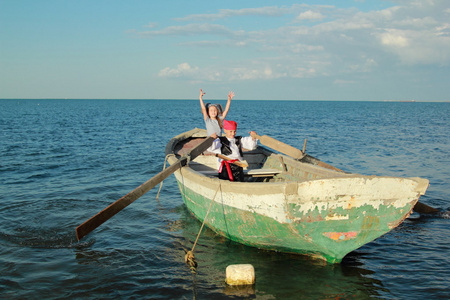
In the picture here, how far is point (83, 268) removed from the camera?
6.93m

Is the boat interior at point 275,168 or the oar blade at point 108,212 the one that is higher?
the boat interior at point 275,168

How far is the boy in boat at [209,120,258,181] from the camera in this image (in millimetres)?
8195

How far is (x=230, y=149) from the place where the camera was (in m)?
8.40

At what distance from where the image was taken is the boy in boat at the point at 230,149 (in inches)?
323

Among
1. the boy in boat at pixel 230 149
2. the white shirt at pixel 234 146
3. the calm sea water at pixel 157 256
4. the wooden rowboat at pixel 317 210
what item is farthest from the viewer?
the white shirt at pixel 234 146

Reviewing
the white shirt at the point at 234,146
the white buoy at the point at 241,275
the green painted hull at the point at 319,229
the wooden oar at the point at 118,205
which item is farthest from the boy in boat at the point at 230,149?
the white buoy at the point at 241,275

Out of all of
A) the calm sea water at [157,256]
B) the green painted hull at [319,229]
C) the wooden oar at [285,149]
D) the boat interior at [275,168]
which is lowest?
the calm sea water at [157,256]

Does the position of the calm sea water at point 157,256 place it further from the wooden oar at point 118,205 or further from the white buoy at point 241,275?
the wooden oar at point 118,205

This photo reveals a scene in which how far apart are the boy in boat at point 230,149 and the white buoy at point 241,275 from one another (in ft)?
7.92

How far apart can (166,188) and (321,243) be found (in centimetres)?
752

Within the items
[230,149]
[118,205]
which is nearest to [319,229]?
[230,149]

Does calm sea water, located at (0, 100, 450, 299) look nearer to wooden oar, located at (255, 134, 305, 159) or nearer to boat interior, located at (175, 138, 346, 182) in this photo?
boat interior, located at (175, 138, 346, 182)

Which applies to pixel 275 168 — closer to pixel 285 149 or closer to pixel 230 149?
pixel 285 149

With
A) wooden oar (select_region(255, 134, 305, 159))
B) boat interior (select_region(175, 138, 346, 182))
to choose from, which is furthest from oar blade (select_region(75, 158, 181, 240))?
wooden oar (select_region(255, 134, 305, 159))
